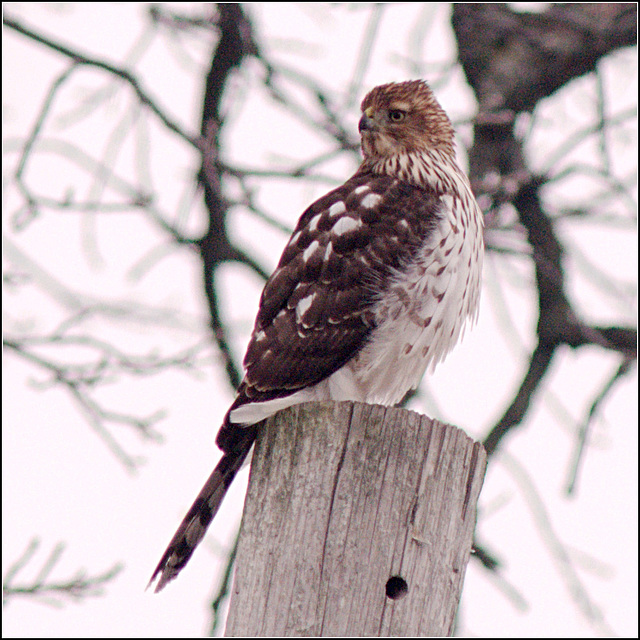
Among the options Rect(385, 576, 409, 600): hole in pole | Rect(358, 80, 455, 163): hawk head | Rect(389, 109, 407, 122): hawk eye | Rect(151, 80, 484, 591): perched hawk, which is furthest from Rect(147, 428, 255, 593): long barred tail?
Rect(389, 109, 407, 122): hawk eye

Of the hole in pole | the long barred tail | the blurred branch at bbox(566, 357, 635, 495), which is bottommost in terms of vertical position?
the hole in pole

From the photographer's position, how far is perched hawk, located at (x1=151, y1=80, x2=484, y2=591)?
2979 millimetres

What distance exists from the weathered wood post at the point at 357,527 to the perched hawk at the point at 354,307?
504 mm

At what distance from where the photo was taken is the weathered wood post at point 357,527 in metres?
2.17

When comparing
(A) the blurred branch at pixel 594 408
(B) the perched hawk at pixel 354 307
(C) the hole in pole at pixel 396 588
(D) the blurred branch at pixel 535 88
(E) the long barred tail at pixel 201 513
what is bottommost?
(C) the hole in pole at pixel 396 588

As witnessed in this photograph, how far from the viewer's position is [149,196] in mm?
4449

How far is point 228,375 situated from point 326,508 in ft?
12.0

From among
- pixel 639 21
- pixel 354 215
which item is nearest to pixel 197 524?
pixel 354 215

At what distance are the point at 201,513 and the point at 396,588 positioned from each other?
2.70ft

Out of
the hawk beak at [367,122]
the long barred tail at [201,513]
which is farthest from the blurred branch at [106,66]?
the long barred tail at [201,513]

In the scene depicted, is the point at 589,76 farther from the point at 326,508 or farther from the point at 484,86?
the point at 326,508

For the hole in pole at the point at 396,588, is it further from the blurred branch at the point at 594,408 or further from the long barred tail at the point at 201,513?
the blurred branch at the point at 594,408

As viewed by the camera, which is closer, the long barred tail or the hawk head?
the long barred tail

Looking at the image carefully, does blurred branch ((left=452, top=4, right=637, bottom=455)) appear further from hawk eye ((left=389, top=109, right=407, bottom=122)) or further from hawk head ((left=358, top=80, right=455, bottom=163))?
hawk eye ((left=389, top=109, right=407, bottom=122))
